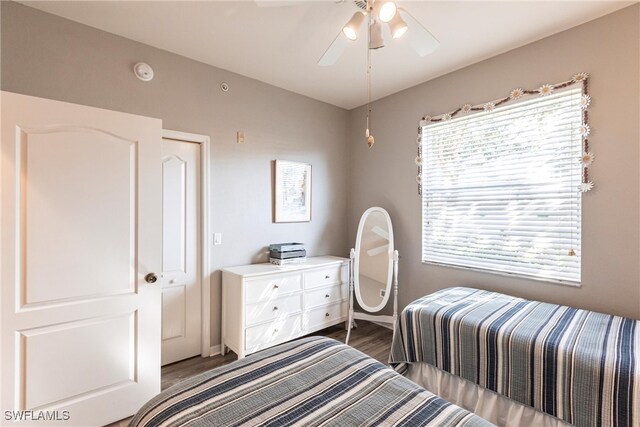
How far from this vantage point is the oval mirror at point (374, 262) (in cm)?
310

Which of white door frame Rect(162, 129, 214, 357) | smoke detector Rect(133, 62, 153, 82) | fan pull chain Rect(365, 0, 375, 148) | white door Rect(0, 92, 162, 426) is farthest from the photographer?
white door frame Rect(162, 129, 214, 357)

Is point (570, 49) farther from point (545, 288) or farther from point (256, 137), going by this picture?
point (256, 137)

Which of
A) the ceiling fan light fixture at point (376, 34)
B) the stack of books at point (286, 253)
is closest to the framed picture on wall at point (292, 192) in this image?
the stack of books at point (286, 253)

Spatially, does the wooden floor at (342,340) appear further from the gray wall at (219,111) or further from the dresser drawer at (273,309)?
the dresser drawer at (273,309)

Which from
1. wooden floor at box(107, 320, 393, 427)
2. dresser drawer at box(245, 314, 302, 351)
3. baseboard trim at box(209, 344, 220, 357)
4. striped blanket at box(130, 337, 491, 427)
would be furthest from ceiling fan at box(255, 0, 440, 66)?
baseboard trim at box(209, 344, 220, 357)

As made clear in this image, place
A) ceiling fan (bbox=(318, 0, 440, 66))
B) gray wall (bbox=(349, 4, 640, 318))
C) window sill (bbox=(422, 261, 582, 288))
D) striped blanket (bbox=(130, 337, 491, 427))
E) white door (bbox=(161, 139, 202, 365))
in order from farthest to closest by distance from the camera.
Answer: white door (bbox=(161, 139, 202, 365)), window sill (bbox=(422, 261, 582, 288)), gray wall (bbox=(349, 4, 640, 318)), ceiling fan (bbox=(318, 0, 440, 66)), striped blanket (bbox=(130, 337, 491, 427))

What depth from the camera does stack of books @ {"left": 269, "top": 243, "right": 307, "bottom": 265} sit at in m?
2.93

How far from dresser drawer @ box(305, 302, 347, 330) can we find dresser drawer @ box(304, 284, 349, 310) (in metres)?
0.06

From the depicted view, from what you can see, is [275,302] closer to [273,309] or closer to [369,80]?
[273,309]

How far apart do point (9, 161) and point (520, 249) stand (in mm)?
3448

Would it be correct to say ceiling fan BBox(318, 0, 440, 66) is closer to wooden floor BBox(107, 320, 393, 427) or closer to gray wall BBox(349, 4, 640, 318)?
gray wall BBox(349, 4, 640, 318)

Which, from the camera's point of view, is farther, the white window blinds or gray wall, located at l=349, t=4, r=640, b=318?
the white window blinds

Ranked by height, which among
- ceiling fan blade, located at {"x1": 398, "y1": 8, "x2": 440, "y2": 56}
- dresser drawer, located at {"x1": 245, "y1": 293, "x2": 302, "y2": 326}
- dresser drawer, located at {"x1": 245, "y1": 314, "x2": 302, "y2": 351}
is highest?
ceiling fan blade, located at {"x1": 398, "y1": 8, "x2": 440, "y2": 56}

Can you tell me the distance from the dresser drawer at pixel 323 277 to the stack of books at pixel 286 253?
0.69ft
